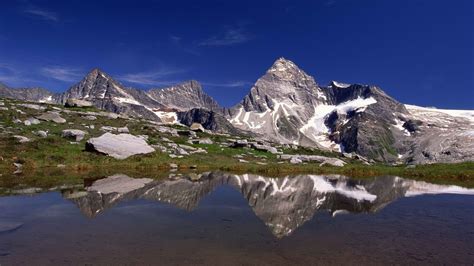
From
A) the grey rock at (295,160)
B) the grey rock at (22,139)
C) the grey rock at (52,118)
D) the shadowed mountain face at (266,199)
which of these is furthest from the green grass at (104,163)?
the shadowed mountain face at (266,199)

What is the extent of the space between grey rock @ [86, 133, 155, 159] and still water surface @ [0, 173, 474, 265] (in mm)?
30248

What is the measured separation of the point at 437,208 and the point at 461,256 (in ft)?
46.4

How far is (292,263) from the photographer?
13422 millimetres

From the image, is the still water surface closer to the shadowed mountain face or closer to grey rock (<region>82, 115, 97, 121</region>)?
the shadowed mountain face

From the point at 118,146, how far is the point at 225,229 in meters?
48.9

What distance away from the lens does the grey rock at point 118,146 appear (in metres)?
61.0

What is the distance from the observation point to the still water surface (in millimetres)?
14070

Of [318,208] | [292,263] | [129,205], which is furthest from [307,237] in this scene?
[129,205]

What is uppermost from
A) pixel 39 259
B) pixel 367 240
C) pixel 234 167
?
pixel 234 167

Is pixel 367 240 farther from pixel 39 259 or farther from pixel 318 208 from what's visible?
pixel 39 259

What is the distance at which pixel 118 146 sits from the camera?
63.7 meters

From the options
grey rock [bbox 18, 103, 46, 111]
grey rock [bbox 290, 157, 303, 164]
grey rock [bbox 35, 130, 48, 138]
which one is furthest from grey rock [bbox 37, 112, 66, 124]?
grey rock [bbox 290, 157, 303, 164]

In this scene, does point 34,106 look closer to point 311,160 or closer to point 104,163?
point 104,163

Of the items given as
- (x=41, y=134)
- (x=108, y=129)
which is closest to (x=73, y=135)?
(x=41, y=134)
